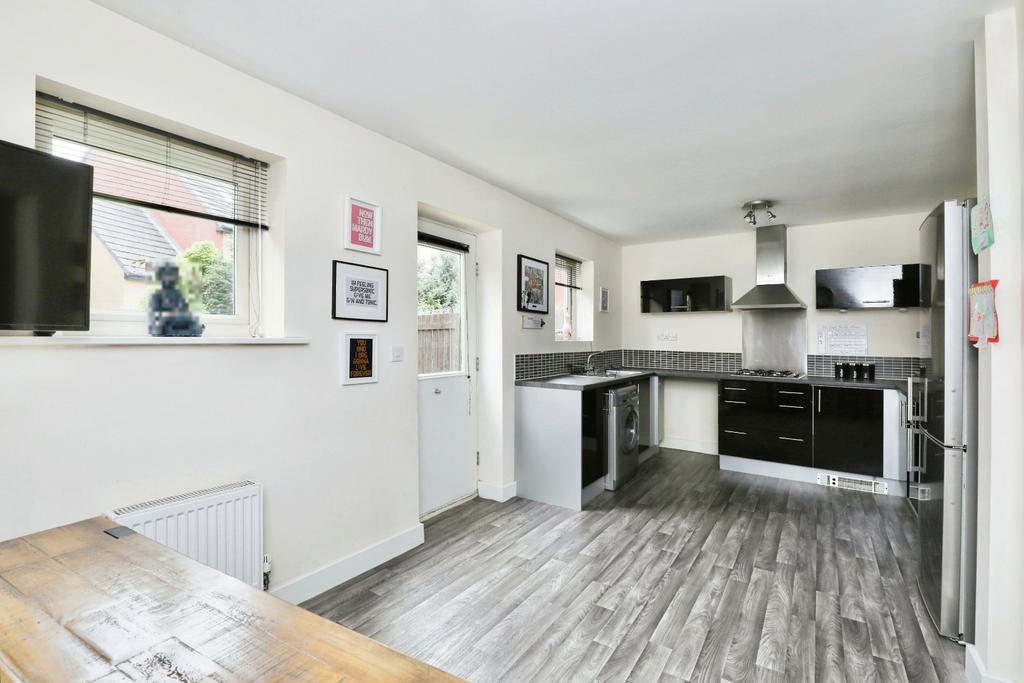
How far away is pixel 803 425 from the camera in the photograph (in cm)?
448

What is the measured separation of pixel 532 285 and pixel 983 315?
2.99 m

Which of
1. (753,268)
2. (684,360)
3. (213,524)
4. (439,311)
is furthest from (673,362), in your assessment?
(213,524)

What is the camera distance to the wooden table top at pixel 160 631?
2.82ft

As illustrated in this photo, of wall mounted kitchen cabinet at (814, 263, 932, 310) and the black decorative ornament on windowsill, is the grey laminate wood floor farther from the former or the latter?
wall mounted kitchen cabinet at (814, 263, 932, 310)

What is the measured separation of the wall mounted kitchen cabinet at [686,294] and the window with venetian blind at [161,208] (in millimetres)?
4370

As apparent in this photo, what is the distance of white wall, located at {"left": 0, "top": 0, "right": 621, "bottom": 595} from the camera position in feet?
5.38

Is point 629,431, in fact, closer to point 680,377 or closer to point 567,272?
point 680,377

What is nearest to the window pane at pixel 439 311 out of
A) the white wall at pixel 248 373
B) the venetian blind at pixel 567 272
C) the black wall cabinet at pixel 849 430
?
the white wall at pixel 248 373

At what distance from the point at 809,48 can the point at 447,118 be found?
1.71 metres

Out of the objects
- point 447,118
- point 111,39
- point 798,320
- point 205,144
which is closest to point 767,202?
point 798,320

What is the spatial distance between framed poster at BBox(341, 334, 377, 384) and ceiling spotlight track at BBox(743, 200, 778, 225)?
3.42m

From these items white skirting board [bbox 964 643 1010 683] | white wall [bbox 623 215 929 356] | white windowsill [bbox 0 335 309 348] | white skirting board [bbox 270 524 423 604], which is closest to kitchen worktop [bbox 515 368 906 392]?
white wall [bbox 623 215 929 356]

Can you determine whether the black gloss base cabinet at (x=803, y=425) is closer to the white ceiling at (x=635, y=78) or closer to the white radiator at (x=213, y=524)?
the white ceiling at (x=635, y=78)

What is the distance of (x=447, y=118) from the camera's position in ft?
8.73
